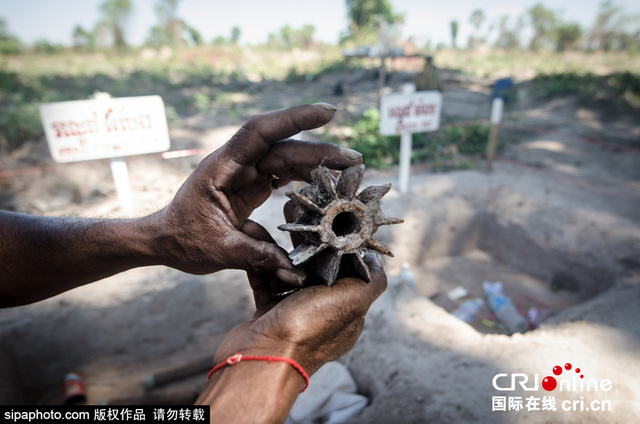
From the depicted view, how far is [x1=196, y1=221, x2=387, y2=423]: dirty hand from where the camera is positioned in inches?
52.2

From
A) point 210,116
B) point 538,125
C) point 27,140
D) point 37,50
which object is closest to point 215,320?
point 27,140

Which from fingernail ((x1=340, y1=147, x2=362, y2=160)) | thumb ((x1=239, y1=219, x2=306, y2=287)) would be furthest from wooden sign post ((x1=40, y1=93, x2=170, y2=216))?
fingernail ((x1=340, y1=147, x2=362, y2=160))

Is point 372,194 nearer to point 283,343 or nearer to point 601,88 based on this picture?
point 283,343

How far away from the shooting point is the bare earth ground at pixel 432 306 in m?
2.93

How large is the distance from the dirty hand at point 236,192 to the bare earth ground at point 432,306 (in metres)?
0.96

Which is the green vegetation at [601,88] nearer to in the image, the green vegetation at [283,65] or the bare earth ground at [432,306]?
the green vegetation at [283,65]

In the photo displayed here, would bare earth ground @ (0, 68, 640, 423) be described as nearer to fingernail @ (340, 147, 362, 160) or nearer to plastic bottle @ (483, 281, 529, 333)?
plastic bottle @ (483, 281, 529, 333)

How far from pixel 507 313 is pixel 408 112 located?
11.1ft

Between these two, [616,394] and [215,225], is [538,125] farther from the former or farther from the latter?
[215,225]

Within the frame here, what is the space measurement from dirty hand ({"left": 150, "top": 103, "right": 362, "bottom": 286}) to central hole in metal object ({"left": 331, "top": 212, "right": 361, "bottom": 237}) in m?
0.27

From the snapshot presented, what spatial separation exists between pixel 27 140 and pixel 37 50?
2110 cm

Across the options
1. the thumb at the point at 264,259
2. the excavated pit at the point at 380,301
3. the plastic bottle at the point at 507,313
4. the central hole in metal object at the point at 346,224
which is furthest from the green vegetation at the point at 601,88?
the thumb at the point at 264,259

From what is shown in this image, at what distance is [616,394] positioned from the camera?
104 inches

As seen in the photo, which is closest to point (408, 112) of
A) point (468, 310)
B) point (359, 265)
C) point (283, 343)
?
point (468, 310)
